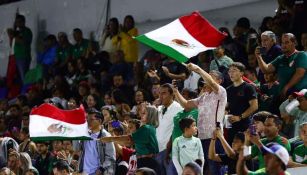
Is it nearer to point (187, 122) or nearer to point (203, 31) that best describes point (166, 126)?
point (187, 122)

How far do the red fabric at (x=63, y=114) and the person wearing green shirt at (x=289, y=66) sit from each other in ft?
8.73

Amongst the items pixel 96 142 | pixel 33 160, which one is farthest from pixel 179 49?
pixel 33 160

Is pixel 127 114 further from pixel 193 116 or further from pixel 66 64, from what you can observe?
pixel 66 64

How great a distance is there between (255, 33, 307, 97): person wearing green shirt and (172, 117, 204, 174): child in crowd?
2.09 metres

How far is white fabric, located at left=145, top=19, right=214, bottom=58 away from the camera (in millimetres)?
15625

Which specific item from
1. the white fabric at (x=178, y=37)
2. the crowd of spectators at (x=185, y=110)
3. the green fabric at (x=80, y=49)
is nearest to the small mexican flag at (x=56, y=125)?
the crowd of spectators at (x=185, y=110)

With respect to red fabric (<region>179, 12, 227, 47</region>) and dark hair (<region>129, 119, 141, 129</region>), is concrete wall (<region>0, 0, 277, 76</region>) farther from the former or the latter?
dark hair (<region>129, 119, 141, 129</region>)

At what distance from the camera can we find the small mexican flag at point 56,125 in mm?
15266

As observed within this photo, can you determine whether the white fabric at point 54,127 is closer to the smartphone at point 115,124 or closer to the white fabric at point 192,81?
the smartphone at point 115,124

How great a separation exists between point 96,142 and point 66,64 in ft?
23.1

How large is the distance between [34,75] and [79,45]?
1.48m

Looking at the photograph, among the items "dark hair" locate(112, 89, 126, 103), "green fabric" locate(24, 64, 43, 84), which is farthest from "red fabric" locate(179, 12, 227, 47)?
"green fabric" locate(24, 64, 43, 84)

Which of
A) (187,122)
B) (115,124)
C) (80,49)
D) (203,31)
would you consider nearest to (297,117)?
(187,122)

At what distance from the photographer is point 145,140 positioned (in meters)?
14.9
